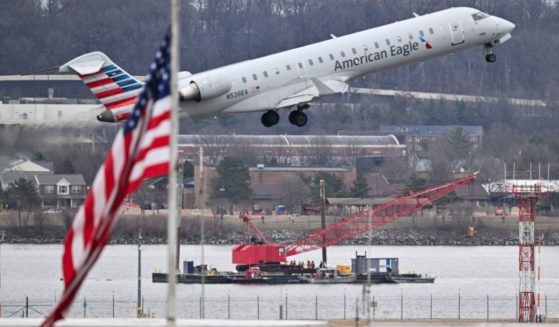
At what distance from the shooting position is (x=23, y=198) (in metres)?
152

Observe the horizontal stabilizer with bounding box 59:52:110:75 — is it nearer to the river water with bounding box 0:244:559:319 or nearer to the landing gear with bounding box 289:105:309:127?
the landing gear with bounding box 289:105:309:127

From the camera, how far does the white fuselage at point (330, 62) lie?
252ft

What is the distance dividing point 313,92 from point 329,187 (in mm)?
89775

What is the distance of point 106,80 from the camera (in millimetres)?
78562

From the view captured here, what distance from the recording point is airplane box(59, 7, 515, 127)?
76.4 metres

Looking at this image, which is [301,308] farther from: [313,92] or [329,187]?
[329,187]

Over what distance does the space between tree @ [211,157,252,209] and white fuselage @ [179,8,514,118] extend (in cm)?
7965

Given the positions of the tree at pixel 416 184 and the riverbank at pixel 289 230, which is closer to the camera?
the riverbank at pixel 289 230

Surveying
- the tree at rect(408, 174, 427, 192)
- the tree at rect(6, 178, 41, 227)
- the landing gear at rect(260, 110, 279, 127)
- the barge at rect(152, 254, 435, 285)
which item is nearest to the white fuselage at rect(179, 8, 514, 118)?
the landing gear at rect(260, 110, 279, 127)

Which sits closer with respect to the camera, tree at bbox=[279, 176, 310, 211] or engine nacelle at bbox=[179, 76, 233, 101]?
engine nacelle at bbox=[179, 76, 233, 101]

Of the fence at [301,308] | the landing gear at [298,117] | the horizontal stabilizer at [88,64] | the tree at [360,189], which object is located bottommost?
the fence at [301,308]

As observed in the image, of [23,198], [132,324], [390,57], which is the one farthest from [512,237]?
[132,324]

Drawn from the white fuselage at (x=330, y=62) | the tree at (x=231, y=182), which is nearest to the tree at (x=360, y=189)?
the tree at (x=231, y=182)

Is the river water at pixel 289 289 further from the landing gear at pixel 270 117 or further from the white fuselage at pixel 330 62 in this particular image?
the white fuselage at pixel 330 62
